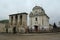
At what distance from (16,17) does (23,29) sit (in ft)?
15.8

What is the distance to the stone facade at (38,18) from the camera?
46.8 meters

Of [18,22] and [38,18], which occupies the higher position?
[38,18]

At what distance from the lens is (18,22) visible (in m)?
32.0

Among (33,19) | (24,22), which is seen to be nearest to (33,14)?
(33,19)

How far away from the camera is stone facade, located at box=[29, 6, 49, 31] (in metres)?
46.8

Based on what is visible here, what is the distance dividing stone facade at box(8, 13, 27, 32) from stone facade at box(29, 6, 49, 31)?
13965mm

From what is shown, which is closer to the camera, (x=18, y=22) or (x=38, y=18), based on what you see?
(x=18, y=22)

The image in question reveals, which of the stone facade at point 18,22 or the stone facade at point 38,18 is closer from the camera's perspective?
the stone facade at point 18,22

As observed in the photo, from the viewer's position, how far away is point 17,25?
104ft

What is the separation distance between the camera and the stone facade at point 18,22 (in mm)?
30123

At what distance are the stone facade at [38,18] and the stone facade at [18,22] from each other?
550 inches

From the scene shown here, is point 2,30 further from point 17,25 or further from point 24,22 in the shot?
point 24,22

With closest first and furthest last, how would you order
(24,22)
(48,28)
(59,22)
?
(24,22) < (48,28) < (59,22)

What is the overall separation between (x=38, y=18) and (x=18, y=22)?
55.0 ft
